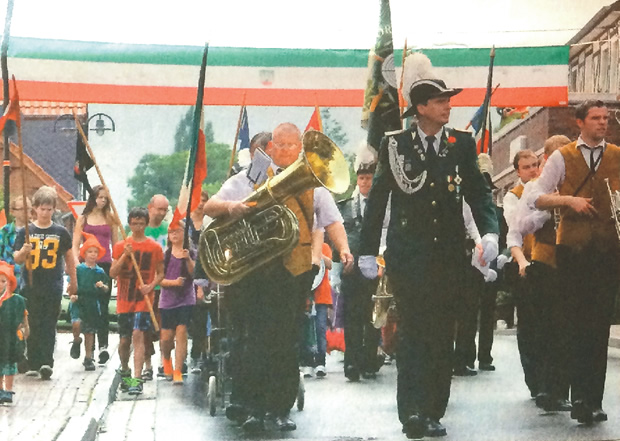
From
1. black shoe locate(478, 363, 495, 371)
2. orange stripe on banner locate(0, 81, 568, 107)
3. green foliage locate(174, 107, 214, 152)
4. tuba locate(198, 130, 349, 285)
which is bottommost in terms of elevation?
black shoe locate(478, 363, 495, 371)

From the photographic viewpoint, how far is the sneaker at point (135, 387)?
7.44 metres

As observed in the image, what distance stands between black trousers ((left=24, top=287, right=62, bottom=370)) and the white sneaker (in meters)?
1.69

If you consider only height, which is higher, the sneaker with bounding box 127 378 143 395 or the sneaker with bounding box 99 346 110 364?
the sneaker with bounding box 99 346 110 364

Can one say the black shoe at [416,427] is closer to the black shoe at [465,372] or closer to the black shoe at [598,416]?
the black shoe at [598,416]

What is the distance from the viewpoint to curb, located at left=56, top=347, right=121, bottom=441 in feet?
17.5

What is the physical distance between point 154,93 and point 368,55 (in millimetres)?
1377

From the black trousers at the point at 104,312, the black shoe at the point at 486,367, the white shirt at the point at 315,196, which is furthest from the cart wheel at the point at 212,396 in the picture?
the black trousers at the point at 104,312

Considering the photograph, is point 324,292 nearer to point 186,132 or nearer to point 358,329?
point 358,329

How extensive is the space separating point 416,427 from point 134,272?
316 centimetres

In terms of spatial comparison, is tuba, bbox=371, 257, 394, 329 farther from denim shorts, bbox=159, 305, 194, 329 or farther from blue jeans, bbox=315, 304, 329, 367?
denim shorts, bbox=159, 305, 194, 329

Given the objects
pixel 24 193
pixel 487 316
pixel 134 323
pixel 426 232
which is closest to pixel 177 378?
pixel 134 323

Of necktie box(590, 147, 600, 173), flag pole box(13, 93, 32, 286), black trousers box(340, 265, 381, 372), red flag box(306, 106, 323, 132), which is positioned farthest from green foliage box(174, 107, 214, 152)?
necktie box(590, 147, 600, 173)

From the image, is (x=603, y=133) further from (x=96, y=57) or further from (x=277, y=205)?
(x=96, y=57)

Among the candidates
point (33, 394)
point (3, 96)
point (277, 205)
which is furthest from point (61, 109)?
point (277, 205)
